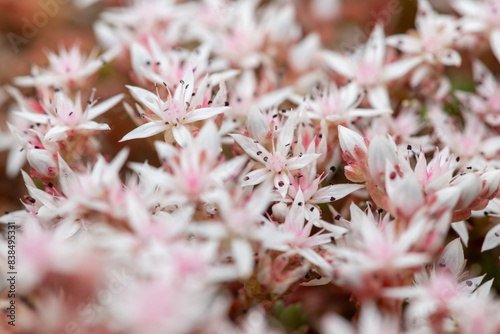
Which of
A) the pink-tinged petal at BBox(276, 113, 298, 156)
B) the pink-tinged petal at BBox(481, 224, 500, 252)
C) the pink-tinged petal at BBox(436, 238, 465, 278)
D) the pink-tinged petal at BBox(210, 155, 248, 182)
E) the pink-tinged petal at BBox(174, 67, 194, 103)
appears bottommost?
the pink-tinged petal at BBox(481, 224, 500, 252)

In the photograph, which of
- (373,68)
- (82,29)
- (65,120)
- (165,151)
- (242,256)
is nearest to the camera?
(242,256)

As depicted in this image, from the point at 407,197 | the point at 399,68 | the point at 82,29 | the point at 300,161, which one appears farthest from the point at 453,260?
the point at 82,29

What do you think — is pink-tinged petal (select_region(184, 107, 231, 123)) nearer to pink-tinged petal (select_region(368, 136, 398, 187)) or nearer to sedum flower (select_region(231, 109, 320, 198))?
sedum flower (select_region(231, 109, 320, 198))

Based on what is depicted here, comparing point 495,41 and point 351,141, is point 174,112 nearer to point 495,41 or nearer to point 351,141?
point 351,141

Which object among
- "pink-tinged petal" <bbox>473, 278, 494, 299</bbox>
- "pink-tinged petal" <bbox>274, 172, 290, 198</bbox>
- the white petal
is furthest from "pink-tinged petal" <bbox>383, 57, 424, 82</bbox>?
the white petal

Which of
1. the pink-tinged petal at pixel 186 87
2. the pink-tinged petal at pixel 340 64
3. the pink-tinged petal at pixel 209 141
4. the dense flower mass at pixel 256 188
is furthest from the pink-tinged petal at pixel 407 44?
the pink-tinged petal at pixel 209 141

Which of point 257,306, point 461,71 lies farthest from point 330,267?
point 461,71

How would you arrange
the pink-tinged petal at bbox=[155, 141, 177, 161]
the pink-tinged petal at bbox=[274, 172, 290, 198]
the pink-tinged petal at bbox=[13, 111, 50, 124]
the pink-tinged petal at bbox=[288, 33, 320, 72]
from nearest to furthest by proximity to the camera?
the pink-tinged petal at bbox=[155, 141, 177, 161], the pink-tinged petal at bbox=[274, 172, 290, 198], the pink-tinged petal at bbox=[13, 111, 50, 124], the pink-tinged petal at bbox=[288, 33, 320, 72]
